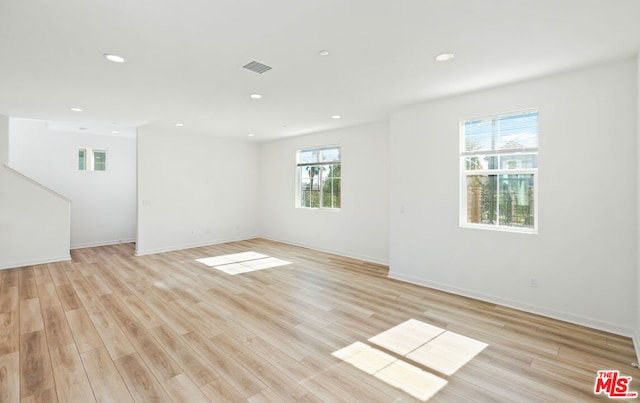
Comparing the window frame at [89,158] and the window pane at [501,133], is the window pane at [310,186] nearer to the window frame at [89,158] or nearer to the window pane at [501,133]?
the window pane at [501,133]

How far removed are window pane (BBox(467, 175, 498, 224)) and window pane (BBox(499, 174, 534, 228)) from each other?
0.09 m

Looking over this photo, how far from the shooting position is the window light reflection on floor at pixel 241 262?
5.21 meters

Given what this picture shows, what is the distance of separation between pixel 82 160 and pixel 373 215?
7.15m

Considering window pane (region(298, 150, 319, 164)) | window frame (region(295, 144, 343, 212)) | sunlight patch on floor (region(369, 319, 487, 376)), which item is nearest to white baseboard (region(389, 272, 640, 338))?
sunlight patch on floor (region(369, 319, 487, 376))

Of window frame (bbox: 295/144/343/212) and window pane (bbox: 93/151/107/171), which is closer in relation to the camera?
window frame (bbox: 295/144/343/212)

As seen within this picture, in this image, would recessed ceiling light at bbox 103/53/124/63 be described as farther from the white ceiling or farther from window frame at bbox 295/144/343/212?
window frame at bbox 295/144/343/212

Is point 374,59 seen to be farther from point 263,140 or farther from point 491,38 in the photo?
point 263,140

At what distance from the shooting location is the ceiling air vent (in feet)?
9.82

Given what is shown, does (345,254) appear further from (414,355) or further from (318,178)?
(414,355)

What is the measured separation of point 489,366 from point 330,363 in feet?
4.25

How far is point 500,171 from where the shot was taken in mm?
3717

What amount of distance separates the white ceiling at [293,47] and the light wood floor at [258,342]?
2.69 meters

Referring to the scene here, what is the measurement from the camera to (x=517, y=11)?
2.09 metres

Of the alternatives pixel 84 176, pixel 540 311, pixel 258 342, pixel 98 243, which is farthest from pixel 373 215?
pixel 84 176
